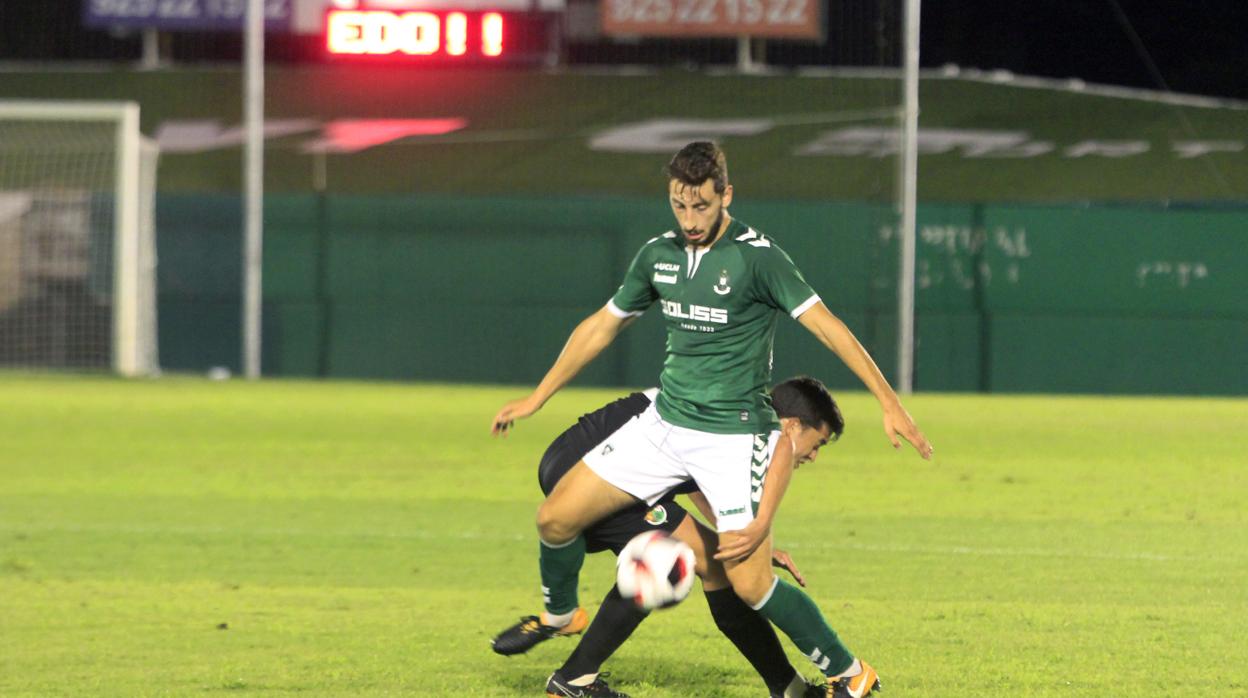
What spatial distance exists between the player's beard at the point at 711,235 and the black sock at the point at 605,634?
1147 mm

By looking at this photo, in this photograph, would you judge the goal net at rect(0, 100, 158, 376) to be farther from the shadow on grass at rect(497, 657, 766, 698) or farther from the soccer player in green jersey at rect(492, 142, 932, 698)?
the soccer player in green jersey at rect(492, 142, 932, 698)

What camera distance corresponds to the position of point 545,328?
2542 cm

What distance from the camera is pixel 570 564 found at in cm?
700

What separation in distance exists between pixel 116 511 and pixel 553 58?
986 inches

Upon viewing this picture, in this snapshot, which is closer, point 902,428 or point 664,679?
point 902,428

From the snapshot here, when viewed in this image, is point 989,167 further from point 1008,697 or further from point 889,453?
point 1008,697

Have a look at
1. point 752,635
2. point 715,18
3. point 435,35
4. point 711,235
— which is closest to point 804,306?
point 711,235

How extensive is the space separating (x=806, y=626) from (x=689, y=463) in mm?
652

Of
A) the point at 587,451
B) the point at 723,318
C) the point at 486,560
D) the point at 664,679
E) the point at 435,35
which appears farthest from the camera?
the point at 435,35

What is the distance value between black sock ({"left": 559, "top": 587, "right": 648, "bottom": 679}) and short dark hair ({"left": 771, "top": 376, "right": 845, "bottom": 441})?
0.84 metres

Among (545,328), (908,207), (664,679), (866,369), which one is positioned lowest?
(545,328)

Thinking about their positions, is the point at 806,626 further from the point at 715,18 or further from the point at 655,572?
the point at 715,18

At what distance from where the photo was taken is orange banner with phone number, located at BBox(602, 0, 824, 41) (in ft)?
129

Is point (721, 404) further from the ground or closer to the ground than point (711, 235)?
closer to the ground
